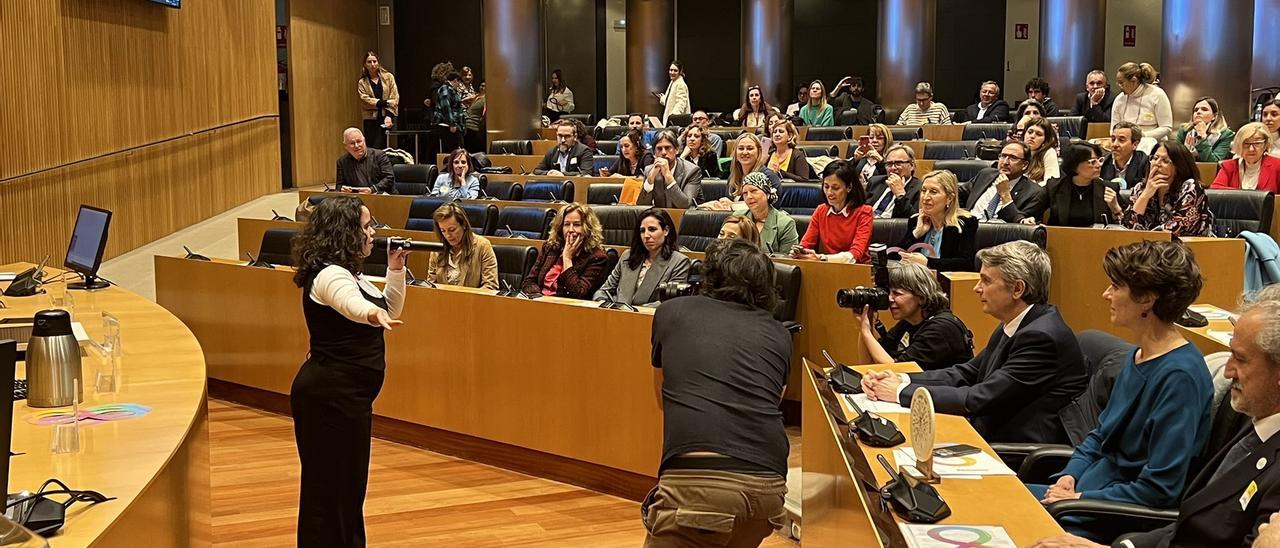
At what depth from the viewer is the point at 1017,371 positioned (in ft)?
11.1

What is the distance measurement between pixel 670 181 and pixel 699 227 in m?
1.23

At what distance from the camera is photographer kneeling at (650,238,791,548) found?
3.02 m

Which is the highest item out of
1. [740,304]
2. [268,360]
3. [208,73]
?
[208,73]

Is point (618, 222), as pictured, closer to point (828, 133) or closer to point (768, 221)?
point (768, 221)

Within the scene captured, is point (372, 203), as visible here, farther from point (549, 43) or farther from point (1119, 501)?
point (549, 43)

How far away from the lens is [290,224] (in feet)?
26.2

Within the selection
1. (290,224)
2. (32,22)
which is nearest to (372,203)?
(290,224)

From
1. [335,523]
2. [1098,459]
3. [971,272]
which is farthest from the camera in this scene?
[971,272]

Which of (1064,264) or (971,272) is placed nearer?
(971,272)

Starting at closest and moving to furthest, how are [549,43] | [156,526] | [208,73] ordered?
1. [156,526]
2. [208,73]
3. [549,43]

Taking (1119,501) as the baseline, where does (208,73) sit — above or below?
above

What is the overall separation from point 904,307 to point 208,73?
Answer: 28.2 feet

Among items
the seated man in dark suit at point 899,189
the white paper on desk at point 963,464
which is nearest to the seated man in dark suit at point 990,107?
the seated man in dark suit at point 899,189

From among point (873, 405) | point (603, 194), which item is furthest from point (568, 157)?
point (873, 405)
